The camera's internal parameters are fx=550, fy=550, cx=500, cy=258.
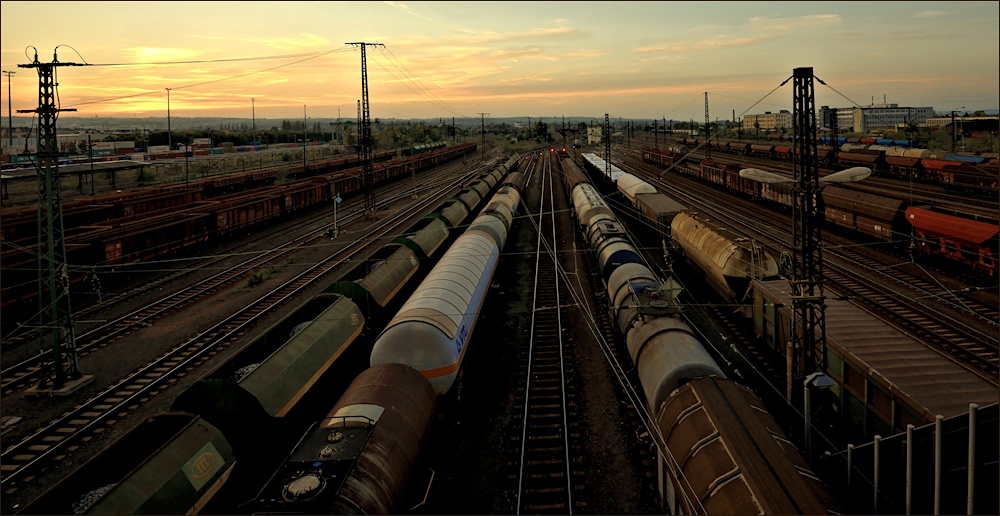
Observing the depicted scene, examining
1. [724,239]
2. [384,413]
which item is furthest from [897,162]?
[384,413]

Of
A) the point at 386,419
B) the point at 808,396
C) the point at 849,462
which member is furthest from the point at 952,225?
the point at 386,419

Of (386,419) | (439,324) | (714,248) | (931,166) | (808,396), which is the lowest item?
(808,396)

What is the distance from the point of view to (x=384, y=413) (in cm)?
1131

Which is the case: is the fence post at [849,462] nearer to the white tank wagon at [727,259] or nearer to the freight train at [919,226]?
the freight train at [919,226]

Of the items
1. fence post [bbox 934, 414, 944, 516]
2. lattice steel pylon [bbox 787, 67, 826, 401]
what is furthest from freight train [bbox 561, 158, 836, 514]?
lattice steel pylon [bbox 787, 67, 826, 401]

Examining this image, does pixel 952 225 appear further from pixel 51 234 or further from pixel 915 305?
pixel 51 234

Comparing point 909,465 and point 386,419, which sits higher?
point 386,419

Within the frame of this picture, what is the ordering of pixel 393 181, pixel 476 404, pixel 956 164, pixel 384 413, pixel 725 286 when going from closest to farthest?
pixel 384 413 → pixel 476 404 → pixel 725 286 → pixel 956 164 → pixel 393 181

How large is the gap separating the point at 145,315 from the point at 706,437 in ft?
81.3

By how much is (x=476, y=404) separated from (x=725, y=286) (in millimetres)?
12347

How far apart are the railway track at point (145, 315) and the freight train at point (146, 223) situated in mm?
2648

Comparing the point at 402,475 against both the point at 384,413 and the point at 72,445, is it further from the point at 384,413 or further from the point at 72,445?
the point at 72,445

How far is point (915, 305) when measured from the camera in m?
24.0

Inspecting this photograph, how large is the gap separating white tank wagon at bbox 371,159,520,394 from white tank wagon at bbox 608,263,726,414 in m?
4.94
